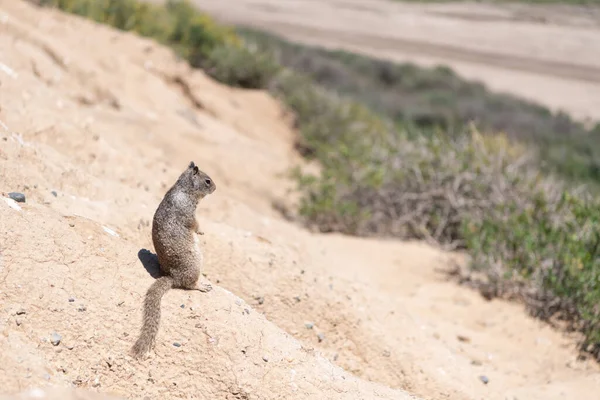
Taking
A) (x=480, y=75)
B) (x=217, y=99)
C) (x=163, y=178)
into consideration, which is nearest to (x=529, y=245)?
(x=163, y=178)

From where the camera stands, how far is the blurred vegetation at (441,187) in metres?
7.14

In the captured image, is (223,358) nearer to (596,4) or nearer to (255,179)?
(255,179)

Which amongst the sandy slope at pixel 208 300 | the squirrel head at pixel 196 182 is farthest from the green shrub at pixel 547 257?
the squirrel head at pixel 196 182

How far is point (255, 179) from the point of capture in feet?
34.3

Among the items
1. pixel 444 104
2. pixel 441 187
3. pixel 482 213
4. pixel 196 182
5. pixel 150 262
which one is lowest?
pixel 444 104

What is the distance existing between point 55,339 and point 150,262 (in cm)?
96

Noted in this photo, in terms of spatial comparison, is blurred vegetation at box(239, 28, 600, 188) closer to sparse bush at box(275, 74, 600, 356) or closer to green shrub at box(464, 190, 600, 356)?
sparse bush at box(275, 74, 600, 356)

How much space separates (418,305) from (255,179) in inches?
159

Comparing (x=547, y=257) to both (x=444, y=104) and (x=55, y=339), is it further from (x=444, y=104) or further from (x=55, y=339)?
(x=444, y=104)

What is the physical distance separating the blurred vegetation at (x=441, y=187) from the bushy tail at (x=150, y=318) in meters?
4.23

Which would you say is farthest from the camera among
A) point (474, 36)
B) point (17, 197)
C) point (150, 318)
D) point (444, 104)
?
point (474, 36)

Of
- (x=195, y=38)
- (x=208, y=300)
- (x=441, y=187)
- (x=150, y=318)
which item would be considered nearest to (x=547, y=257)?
(x=441, y=187)

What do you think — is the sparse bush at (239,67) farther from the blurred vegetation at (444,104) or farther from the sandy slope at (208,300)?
the sandy slope at (208,300)

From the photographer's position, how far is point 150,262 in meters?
4.49
